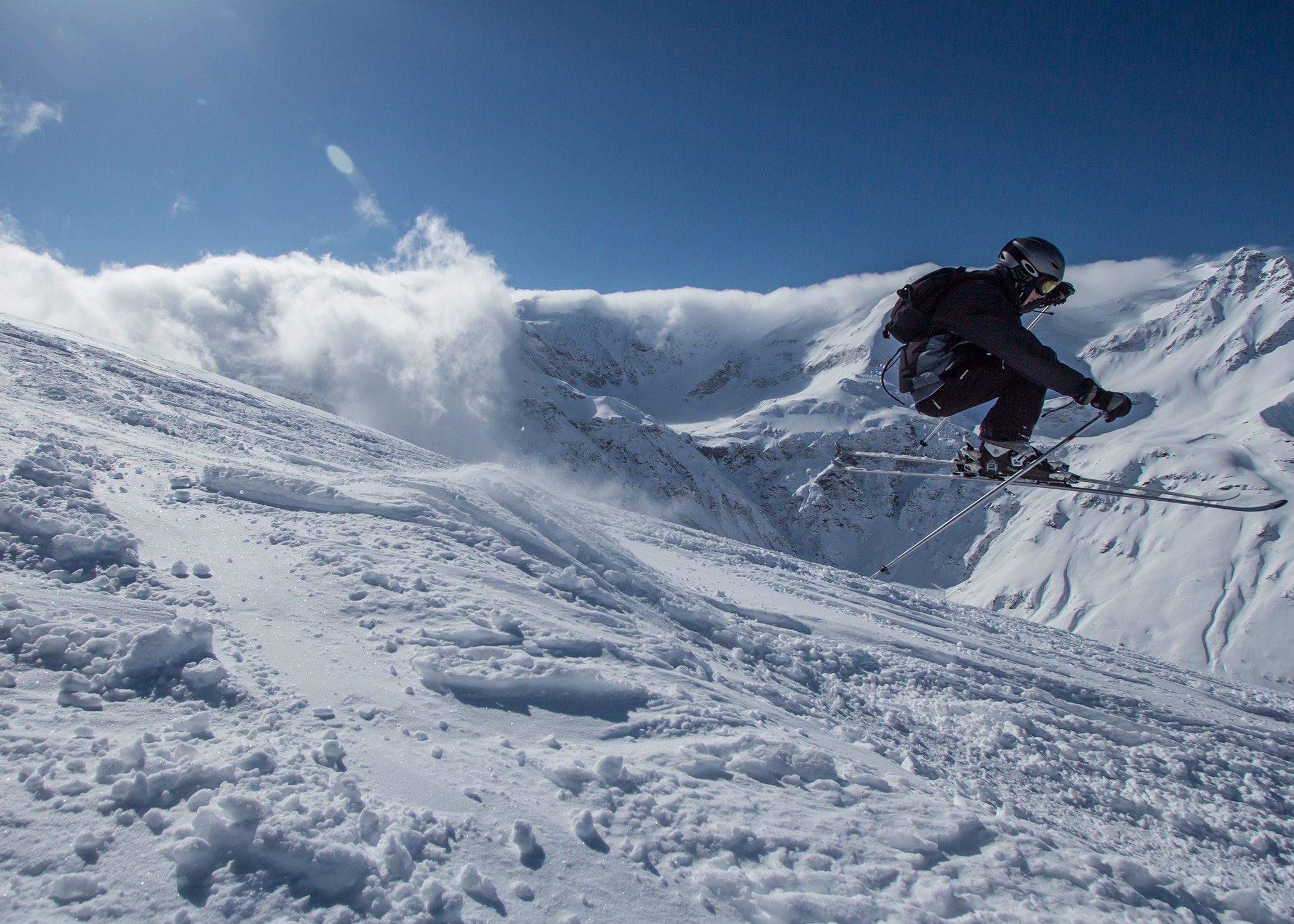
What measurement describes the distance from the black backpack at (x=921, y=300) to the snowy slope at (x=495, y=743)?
3911 mm

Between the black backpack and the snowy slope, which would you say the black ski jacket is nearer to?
the black backpack

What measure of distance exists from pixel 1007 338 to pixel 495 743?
513 centimetres

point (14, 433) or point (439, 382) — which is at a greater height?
point (439, 382)

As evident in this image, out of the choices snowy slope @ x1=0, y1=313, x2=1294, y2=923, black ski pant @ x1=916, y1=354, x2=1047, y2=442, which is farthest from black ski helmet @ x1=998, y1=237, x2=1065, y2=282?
snowy slope @ x1=0, y1=313, x2=1294, y2=923

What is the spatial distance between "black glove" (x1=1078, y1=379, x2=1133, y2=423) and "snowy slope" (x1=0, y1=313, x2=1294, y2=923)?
3.54 meters

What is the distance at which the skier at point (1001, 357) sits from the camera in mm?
5016

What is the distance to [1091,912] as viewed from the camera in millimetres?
3189

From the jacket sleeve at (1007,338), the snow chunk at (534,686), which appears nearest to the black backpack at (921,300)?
the jacket sleeve at (1007,338)

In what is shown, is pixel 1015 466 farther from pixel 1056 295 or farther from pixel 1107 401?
pixel 1056 295

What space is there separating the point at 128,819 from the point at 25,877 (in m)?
0.33

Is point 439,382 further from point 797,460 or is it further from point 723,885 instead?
point 723,885

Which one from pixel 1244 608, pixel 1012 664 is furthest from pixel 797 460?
pixel 1012 664

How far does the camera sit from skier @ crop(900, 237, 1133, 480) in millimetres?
5016

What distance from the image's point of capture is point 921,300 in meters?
5.43
